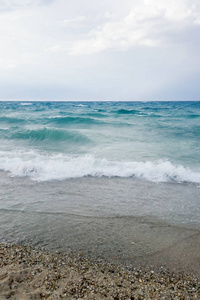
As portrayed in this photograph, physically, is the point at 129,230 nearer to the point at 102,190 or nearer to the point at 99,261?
the point at 99,261

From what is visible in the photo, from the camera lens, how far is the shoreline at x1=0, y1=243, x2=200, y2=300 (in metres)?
2.96

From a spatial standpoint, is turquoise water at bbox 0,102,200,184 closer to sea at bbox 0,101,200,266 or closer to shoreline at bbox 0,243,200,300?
sea at bbox 0,101,200,266

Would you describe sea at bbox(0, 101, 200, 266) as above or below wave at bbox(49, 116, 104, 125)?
below

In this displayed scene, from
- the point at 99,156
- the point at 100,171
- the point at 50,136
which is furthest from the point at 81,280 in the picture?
the point at 50,136

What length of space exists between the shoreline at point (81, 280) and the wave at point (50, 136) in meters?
12.2

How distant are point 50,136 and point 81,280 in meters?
14.5

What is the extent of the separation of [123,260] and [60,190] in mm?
3422

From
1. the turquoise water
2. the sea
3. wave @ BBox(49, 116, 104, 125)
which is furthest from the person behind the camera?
wave @ BBox(49, 116, 104, 125)

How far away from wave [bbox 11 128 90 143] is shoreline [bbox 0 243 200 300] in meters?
12.2

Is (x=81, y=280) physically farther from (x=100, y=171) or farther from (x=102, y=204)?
(x=100, y=171)

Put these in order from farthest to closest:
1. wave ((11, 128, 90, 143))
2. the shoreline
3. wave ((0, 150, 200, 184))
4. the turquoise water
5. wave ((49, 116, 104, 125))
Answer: wave ((49, 116, 104, 125)) < wave ((11, 128, 90, 143)) < the turquoise water < wave ((0, 150, 200, 184)) < the shoreline

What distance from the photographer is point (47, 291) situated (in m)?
3.00

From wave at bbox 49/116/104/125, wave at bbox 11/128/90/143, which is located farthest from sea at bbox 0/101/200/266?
wave at bbox 49/116/104/125

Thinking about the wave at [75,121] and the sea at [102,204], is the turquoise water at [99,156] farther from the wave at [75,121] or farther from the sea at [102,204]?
the wave at [75,121]
